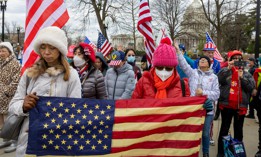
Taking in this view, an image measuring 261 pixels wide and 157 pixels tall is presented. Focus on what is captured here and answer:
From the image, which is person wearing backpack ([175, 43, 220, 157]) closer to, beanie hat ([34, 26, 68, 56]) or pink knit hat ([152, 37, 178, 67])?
pink knit hat ([152, 37, 178, 67])

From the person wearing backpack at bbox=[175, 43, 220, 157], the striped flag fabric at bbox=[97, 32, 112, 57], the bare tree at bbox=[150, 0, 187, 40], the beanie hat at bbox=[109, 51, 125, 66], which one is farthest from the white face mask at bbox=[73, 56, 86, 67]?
the bare tree at bbox=[150, 0, 187, 40]

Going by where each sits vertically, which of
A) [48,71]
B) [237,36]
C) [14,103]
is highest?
[237,36]

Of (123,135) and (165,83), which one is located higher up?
(165,83)

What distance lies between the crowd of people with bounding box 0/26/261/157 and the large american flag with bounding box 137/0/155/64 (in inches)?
21.1

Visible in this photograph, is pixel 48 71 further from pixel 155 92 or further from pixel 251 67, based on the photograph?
pixel 251 67

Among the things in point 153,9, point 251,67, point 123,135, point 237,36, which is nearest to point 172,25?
point 153,9

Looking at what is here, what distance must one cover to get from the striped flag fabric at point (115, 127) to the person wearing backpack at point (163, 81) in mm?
330

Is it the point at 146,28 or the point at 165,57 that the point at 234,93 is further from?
the point at 165,57

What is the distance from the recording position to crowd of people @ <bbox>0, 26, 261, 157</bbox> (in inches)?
109

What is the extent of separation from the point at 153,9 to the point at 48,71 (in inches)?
1452

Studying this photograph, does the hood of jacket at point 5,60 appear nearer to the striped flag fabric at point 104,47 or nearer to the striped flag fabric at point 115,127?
the striped flag fabric at point 115,127

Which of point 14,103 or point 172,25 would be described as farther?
point 172,25

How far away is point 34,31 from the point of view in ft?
11.8

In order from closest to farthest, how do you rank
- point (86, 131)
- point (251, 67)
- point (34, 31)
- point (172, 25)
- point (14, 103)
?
point (14, 103), point (86, 131), point (34, 31), point (251, 67), point (172, 25)
